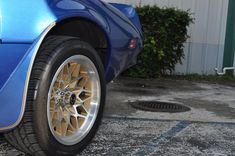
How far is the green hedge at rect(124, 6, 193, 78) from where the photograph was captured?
A: 8.38m

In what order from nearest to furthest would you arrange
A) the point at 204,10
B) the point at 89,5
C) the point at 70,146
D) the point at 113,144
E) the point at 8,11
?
the point at 8,11
the point at 70,146
the point at 89,5
the point at 113,144
the point at 204,10

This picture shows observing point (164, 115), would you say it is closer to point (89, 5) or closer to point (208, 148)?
point (208, 148)

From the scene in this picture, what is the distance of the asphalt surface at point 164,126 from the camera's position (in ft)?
11.8

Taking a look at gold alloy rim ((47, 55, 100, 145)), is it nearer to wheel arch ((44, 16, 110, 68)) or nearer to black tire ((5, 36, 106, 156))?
black tire ((5, 36, 106, 156))

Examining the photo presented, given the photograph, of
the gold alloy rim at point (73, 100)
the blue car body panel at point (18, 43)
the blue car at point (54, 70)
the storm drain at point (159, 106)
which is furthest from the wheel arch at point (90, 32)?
the storm drain at point (159, 106)

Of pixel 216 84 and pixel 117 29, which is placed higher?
pixel 117 29

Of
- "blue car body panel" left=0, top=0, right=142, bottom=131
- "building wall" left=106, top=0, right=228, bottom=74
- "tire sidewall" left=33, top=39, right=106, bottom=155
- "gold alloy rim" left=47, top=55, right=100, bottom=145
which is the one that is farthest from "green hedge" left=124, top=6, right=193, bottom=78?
"blue car body panel" left=0, top=0, right=142, bottom=131

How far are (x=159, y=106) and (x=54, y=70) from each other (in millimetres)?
2996

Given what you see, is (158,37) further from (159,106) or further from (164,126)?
(164,126)

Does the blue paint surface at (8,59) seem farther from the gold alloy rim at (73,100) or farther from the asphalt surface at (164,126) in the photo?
the asphalt surface at (164,126)

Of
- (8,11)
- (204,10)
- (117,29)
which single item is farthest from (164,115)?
(204,10)

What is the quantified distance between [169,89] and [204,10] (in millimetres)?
3342

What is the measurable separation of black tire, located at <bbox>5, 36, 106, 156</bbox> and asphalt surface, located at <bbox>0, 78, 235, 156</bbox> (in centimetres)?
47

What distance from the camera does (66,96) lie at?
3.30 metres
